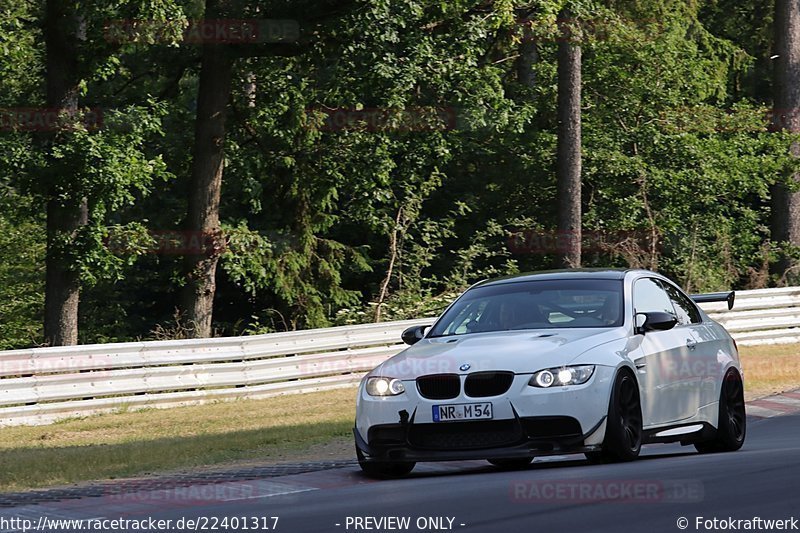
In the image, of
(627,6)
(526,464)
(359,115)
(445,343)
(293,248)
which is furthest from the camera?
(627,6)

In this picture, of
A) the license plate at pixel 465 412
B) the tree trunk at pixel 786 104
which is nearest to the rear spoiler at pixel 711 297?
the license plate at pixel 465 412

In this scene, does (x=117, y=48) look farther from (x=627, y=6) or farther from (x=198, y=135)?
(x=627, y=6)

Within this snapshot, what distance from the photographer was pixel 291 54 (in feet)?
88.6

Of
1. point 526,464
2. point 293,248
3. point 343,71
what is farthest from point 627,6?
point 526,464

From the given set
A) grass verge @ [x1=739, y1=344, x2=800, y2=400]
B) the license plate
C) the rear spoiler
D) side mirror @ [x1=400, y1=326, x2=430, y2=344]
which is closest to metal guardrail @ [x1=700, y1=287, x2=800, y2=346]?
grass verge @ [x1=739, y1=344, x2=800, y2=400]

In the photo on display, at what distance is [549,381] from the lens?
9828 millimetres

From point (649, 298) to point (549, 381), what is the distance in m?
2.15

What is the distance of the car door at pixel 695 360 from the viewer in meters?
11.4

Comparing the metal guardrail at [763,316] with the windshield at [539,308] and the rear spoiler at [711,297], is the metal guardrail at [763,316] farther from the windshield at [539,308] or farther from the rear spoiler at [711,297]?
the windshield at [539,308]

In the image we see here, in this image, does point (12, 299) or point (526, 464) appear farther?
point (12, 299)

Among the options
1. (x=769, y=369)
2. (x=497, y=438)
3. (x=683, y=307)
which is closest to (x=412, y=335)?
(x=497, y=438)

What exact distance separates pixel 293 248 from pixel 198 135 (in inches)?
248

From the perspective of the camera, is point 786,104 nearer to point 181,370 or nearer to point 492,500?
point 181,370

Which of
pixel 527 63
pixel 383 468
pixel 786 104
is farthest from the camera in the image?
pixel 527 63
